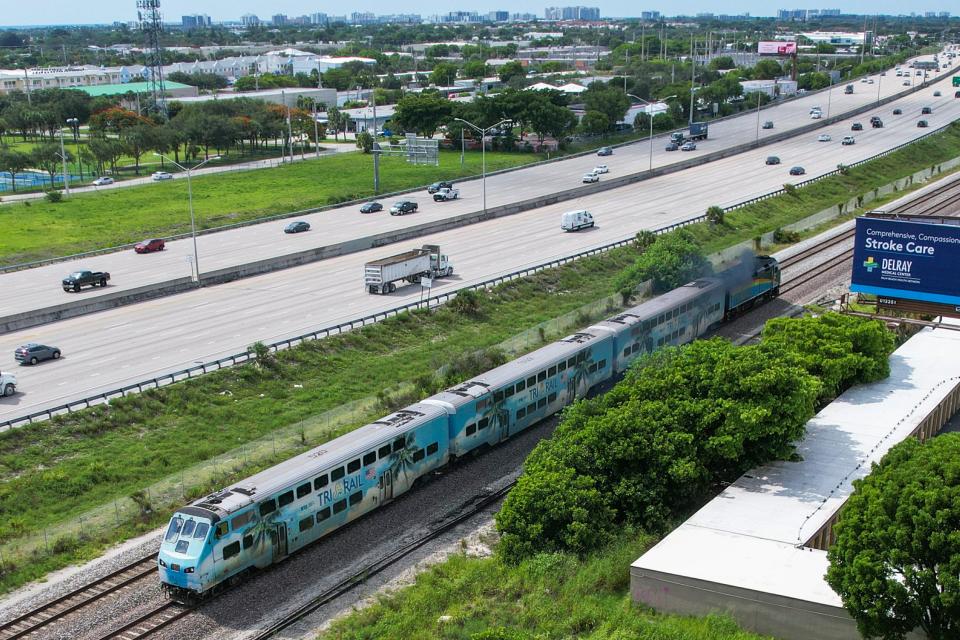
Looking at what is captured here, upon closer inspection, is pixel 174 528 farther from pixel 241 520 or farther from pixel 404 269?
pixel 404 269

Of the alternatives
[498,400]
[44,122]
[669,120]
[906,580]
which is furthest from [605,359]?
[44,122]

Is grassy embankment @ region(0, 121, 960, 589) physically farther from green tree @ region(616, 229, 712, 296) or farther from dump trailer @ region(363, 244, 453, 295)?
dump trailer @ region(363, 244, 453, 295)

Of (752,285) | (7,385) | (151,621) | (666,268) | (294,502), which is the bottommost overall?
(151,621)

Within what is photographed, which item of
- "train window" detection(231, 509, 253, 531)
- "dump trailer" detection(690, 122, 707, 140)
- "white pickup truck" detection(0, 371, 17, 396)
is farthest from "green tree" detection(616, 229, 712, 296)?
"dump trailer" detection(690, 122, 707, 140)

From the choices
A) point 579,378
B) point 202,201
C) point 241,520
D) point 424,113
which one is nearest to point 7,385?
point 241,520

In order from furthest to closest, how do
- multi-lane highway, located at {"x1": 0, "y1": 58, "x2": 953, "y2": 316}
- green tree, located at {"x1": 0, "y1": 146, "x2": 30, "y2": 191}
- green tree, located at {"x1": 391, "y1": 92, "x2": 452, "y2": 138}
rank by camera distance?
green tree, located at {"x1": 391, "y1": 92, "x2": 452, "y2": 138}, green tree, located at {"x1": 0, "y1": 146, "x2": 30, "y2": 191}, multi-lane highway, located at {"x1": 0, "y1": 58, "x2": 953, "y2": 316}

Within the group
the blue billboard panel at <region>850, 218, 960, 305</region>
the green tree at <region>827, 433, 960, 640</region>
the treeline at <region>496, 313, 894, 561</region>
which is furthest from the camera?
the blue billboard panel at <region>850, 218, 960, 305</region>

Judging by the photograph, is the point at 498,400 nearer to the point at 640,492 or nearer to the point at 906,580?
the point at 640,492
